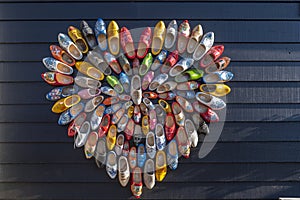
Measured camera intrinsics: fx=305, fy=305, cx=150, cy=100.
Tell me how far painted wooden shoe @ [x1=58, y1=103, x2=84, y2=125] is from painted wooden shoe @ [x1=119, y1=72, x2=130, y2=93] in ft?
0.88

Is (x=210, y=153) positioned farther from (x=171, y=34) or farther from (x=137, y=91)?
(x=171, y=34)

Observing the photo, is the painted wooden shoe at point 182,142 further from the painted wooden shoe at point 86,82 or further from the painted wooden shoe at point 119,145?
the painted wooden shoe at point 86,82

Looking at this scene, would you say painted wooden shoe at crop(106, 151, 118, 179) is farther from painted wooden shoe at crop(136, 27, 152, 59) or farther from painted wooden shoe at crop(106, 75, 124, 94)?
painted wooden shoe at crop(136, 27, 152, 59)

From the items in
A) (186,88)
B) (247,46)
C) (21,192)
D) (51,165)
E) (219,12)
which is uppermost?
(219,12)

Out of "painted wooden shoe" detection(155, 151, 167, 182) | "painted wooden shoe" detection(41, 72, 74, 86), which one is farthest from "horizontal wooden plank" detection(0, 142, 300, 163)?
"painted wooden shoe" detection(41, 72, 74, 86)

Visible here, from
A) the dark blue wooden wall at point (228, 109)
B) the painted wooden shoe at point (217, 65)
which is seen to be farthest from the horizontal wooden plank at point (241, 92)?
the painted wooden shoe at point (217, 65)

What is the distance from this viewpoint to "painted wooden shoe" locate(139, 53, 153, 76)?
177 centimetres

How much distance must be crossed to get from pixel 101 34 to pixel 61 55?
10.4 inches

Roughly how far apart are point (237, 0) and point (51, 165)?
149cm

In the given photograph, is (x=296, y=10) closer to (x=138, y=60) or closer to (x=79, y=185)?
(x=138, y=60)

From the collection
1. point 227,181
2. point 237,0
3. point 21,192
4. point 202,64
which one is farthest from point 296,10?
point 21,192

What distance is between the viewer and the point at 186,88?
70.4 inches

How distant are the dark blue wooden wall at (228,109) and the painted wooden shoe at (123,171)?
6 centimetres

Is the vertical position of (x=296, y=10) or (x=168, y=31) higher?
(x=296, y=10)
